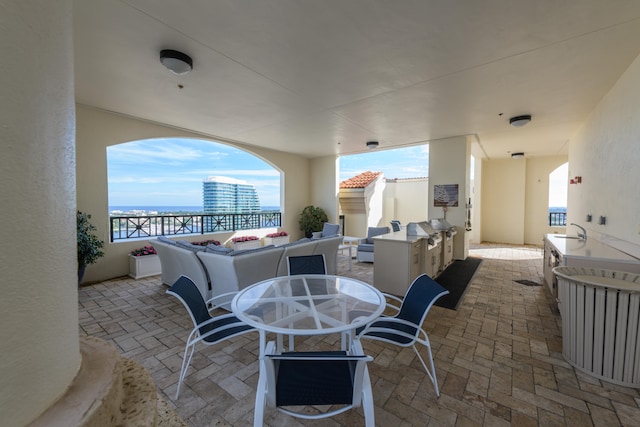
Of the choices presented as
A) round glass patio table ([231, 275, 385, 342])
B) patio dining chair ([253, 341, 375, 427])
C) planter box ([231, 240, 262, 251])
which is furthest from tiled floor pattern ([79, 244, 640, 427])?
planter box ([231, 240, 262, 251])

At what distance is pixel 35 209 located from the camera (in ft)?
2.01

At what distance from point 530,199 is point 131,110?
10871 mm

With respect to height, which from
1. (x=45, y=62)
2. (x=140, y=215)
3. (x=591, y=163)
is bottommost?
(x=140, y=215)

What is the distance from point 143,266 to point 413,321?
15.8 ft

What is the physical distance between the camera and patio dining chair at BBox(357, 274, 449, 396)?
1870mm

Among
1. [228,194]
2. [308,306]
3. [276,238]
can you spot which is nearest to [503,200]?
[276,238]

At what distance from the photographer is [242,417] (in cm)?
171

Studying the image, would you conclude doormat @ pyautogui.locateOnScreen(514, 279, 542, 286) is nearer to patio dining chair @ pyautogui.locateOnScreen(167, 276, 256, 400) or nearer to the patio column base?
patio dining chair @ pyautogui.locateOnScreen(167, 276, 256, 400)

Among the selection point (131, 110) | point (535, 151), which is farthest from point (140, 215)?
point (535, 151)

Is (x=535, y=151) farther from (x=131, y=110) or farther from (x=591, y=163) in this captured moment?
(x=131, y=110)

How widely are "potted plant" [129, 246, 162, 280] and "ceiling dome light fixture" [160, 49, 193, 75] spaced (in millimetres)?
3417

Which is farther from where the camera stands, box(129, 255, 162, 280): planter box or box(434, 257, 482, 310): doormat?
box(129, 255, 162, 280): planter box

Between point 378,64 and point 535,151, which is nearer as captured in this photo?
point 378,64

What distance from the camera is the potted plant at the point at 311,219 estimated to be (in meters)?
8.05
